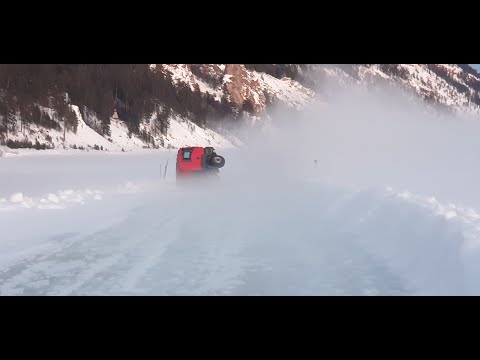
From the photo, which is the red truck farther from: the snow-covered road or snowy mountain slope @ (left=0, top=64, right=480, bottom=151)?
snowy mountain slope @ (left=0, top=64, right=480, bottom=151)

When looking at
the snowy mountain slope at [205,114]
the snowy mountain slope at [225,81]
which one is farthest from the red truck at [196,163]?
the snowy mountain slope at [225,81]

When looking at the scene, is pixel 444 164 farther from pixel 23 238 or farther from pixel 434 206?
pixel 23 238

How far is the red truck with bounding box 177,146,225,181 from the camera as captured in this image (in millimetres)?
17609

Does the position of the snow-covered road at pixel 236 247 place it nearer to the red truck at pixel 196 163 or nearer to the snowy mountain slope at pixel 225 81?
the red truck at pixel 196 163

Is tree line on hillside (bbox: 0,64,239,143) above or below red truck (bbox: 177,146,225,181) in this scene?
above

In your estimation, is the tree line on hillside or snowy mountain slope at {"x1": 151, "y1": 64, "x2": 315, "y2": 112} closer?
the tree line on hillside

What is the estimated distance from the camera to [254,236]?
8828 mm

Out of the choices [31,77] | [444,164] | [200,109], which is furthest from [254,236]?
[200,109]

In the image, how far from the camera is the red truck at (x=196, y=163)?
57.8 ft

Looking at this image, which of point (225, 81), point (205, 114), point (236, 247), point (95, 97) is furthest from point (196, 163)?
point (225, 81)

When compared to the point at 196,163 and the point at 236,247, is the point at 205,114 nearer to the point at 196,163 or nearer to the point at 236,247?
the point at 196,163

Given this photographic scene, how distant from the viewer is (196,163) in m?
17.6

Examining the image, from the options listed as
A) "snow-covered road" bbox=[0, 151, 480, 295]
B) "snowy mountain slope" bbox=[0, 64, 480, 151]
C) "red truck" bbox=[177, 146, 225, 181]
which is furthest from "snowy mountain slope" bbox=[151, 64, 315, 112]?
"snow-covered road" bbox=[0, 151, 480, 295]
